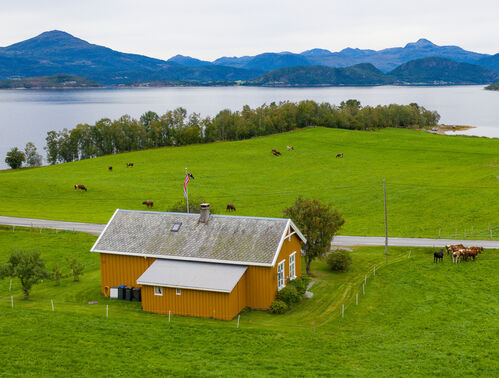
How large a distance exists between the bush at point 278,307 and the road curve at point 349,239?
18287mm

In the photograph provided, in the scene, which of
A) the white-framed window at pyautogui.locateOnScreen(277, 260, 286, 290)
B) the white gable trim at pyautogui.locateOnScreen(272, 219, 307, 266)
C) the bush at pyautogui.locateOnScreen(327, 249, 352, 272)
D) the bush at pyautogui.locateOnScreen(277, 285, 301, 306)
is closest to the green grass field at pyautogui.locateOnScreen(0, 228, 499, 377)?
the bush at pyautogui.locateOnScreen(277, 285, 301, 306)

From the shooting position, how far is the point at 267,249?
32688mm

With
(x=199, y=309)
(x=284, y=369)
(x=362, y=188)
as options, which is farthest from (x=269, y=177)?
(x=284, y=369)

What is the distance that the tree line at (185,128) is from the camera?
131 metres

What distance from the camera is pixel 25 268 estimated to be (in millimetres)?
34219

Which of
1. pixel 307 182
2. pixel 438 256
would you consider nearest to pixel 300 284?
pixel 438 256

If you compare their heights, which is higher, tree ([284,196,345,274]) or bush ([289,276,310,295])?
tree ([284,196,345,274])

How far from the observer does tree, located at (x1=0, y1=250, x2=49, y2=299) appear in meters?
33.9

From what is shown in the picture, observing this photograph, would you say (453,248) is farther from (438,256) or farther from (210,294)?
(210,294)

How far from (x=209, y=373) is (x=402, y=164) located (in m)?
77.1

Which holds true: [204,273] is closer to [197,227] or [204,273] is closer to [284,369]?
[197,227]

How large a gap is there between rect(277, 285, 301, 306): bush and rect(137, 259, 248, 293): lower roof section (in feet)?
9.34

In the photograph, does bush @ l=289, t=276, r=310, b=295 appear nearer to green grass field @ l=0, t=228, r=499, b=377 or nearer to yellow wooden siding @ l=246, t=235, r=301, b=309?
green grass field @ l=0, t=228, r=499, b=377

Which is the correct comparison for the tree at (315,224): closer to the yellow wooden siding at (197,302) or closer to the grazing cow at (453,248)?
the yellow wooden siding at (197,302)
